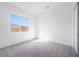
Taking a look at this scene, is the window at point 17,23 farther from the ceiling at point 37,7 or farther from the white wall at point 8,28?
the ceiling at point 37,7

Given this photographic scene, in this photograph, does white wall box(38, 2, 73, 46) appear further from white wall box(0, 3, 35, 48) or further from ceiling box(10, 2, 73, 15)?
white wall box(0, 3, 35, 48)

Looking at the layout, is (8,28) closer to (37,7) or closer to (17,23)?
(17,23)

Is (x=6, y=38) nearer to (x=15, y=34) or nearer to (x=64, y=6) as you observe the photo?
(x=15, y=34)

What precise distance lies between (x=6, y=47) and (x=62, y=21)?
296 cm

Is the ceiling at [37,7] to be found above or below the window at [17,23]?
above

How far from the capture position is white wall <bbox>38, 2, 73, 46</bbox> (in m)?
3.10

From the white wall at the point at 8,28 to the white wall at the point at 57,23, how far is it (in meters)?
0.73

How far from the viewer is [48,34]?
3.21 metres

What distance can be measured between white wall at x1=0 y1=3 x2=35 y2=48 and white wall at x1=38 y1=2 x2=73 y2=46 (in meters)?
0.73

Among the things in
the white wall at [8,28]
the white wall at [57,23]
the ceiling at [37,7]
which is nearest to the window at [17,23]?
the white wall at [8,28]

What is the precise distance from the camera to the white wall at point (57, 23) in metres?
3.10

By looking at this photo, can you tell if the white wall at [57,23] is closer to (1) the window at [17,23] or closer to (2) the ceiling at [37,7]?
(2) the ceiling at [37,7]

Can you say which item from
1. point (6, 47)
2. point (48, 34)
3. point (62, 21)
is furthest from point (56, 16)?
point (6, 47)

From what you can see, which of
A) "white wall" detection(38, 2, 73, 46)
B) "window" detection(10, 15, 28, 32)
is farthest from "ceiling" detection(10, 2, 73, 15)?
"window" detection(10, 15, 28, 32)
